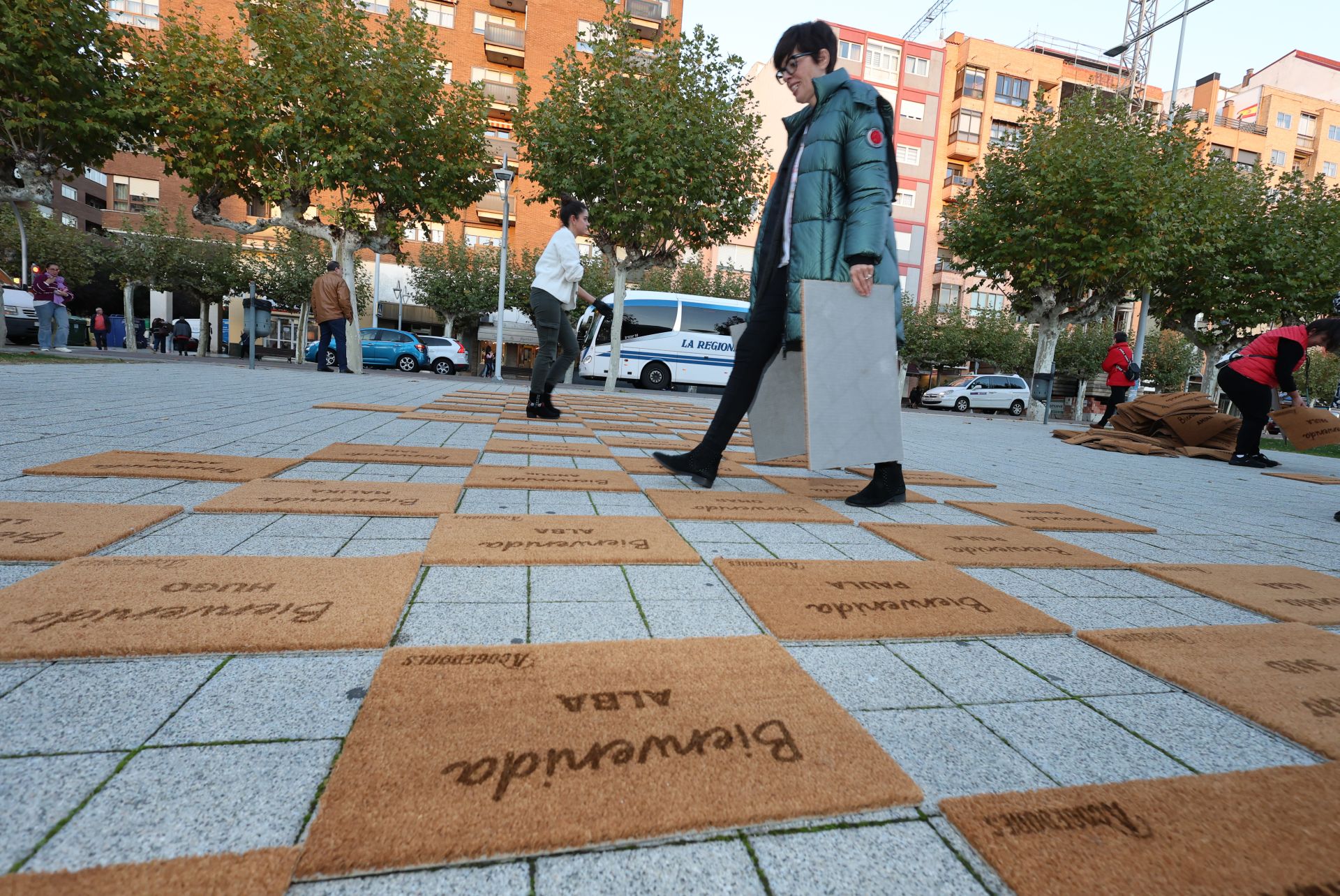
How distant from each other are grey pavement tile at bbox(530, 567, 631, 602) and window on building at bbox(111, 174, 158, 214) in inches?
1846

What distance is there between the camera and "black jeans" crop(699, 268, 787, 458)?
352cm

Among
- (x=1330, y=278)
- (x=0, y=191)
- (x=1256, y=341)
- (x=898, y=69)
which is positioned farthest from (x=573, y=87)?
(x=898, y=69)

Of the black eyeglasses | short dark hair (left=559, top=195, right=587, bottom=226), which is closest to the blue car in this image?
short dark hair (left=559, top=195, right=587, bottom=226)

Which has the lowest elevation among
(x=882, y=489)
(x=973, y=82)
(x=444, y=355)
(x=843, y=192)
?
(x=882, y=489)

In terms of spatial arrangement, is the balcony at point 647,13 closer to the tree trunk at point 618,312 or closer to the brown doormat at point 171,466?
the tree trunk at point 618,312

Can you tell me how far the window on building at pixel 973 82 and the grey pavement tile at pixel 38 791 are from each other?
49947 millimetres

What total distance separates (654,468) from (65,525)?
2.82m

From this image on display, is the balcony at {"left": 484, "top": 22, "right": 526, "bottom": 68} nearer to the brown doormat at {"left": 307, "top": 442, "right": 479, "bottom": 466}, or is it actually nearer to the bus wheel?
the bus wheel

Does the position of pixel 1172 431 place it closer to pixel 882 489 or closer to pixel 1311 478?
pixel 1311 478

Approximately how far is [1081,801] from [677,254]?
15736mm

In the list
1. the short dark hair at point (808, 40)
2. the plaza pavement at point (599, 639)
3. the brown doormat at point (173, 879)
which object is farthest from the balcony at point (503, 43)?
the brown doormat at point (173, 879)

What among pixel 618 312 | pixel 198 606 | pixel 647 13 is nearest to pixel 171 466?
pixel 198 606

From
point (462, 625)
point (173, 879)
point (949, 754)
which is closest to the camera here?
point (173, 879)

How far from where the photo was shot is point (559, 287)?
6000 mm
